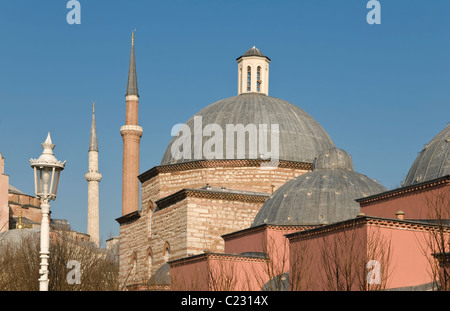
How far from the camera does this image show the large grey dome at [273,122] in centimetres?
2994

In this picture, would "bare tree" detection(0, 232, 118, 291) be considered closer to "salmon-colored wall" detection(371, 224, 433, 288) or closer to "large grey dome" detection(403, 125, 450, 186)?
"salmon-colored wall" detection(371, 224, 433, 288)

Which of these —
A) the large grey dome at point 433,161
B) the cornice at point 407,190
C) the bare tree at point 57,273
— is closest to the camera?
the cornice at point 407,190

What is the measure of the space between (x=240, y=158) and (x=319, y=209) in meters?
7.06

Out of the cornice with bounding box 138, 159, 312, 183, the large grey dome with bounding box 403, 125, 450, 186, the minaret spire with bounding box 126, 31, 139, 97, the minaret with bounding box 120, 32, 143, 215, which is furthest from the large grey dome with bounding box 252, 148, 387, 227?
the minaret spire with bounding box 126, 31, 139, 97

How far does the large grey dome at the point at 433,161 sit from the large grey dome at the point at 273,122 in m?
10.4

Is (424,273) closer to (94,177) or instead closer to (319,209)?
(319,209)

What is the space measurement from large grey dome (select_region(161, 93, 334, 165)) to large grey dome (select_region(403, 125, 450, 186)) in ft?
34.2

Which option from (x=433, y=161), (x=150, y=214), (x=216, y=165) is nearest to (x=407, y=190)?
(x=433, y=161)

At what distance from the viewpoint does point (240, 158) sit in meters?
29.0

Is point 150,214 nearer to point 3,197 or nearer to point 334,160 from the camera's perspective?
point 334,160

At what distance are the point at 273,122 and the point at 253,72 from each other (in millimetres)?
3786

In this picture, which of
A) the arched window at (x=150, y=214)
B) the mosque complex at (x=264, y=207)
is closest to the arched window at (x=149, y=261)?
the mosque complex at (x=264, y=207)

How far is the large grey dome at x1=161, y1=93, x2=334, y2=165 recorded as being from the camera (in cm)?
2994

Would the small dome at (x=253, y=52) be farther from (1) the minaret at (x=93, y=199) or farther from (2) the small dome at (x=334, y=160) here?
(1) the minaret at (x=93, y=199)
